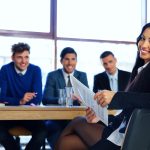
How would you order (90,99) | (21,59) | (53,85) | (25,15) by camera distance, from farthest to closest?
1. (25,15)
2. (53,85)
3. (21,59)
4. (90,99)

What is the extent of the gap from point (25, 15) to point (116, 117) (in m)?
3.23

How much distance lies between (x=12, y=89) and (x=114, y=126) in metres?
1.83

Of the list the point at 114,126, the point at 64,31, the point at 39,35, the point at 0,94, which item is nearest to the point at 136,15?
the point at 64,31

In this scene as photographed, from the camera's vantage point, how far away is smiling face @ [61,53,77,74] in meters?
3.26

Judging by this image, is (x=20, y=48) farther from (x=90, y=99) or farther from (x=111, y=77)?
(x=90, y=99)

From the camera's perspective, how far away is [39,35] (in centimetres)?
446

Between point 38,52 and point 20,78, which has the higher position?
point 38,52

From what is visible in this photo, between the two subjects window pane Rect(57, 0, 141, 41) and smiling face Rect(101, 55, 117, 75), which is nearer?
smiling face Rect(101, 55, 117, 75)

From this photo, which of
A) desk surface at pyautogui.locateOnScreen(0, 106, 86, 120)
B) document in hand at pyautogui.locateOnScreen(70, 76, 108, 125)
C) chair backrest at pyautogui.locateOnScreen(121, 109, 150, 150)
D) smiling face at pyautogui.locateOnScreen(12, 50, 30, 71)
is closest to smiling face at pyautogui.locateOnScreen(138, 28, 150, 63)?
document in hand at pyautogui.locateOnScreen(70, 76, 108, 125)

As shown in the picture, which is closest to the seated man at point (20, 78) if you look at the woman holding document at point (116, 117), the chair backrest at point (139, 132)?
the woman holding document at point (116, 117)

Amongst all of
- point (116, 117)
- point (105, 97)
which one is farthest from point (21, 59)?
point (105, 97)

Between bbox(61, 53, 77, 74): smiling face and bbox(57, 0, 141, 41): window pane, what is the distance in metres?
1.31

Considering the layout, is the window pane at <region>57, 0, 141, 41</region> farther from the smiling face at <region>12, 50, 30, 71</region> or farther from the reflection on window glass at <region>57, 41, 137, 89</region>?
the smiling face at <region>12, 50, 30, 71</region>

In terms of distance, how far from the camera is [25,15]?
438 centimetres
